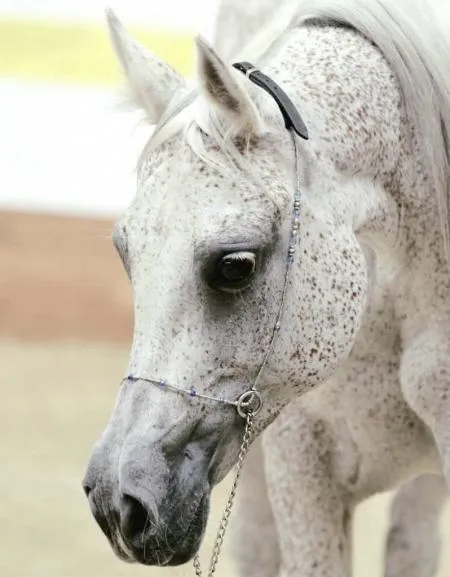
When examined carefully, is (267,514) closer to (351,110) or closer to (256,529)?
(256,529)

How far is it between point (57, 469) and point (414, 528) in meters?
1.86

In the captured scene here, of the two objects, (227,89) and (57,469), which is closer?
(227,89)

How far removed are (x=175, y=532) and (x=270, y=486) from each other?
593mm

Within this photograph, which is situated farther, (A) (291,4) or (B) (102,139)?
(B) (102,139)

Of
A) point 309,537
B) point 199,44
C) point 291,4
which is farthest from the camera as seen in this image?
point 291,4

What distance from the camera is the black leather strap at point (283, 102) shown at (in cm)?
182

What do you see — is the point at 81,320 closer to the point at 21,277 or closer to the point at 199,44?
the point at 21,277

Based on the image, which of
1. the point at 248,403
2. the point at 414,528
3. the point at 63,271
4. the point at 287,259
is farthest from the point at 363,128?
the point at 63,271

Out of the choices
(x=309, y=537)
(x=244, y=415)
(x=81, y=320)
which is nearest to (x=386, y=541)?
(x=309, y=537)

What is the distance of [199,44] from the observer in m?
1.68

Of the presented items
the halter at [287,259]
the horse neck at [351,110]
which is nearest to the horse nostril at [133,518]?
the halter at [287,259]

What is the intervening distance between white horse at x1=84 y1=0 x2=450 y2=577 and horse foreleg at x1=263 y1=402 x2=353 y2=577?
0.11 m

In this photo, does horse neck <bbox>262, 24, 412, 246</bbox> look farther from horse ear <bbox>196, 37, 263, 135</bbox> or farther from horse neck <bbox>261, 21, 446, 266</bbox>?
horse ear <bbox>196, 37, 263, 135</bbox>

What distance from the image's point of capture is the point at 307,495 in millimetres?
2273
